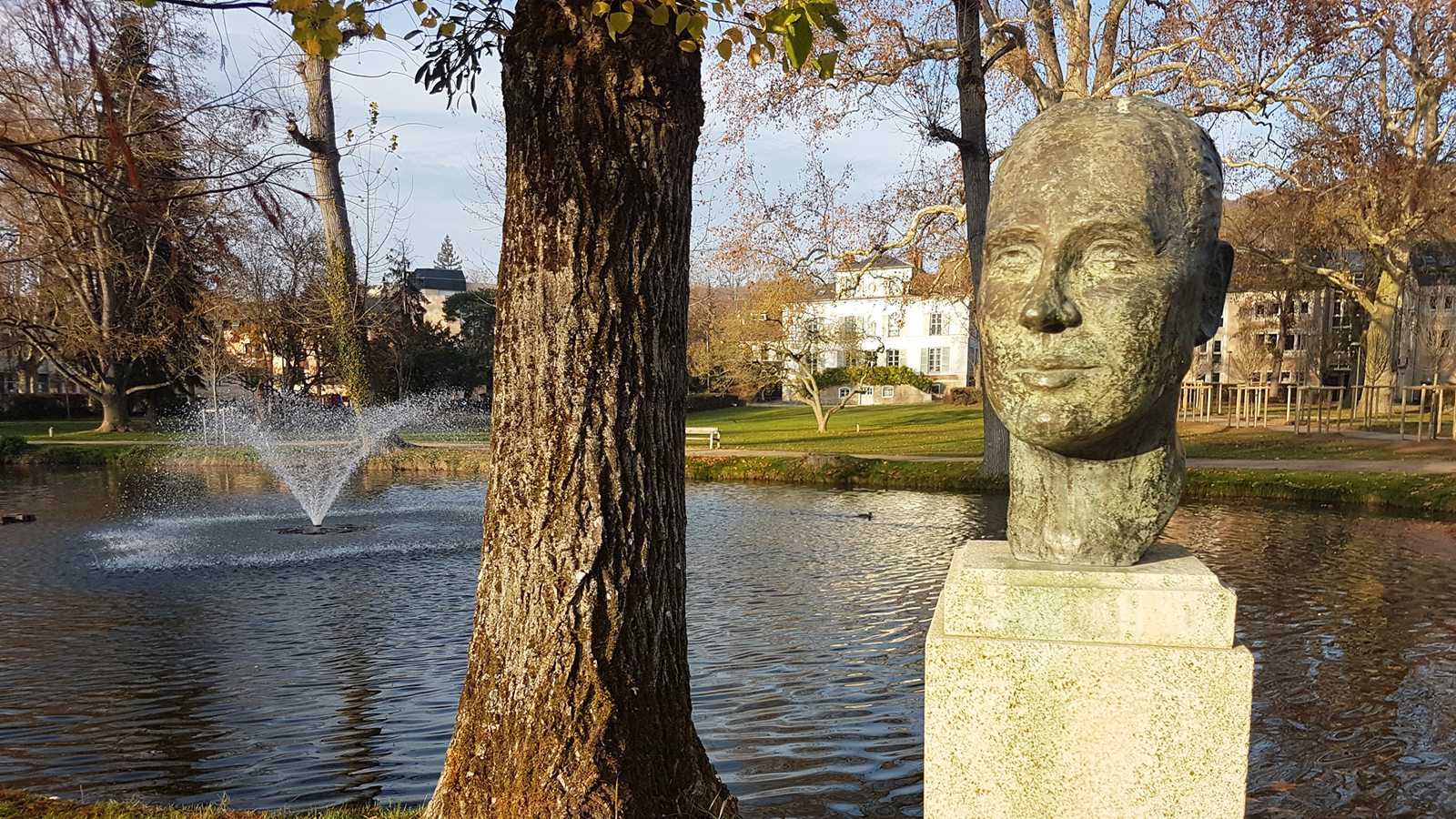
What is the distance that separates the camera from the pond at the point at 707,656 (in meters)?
5.57

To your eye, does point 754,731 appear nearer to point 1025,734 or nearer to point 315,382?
point 1025,734

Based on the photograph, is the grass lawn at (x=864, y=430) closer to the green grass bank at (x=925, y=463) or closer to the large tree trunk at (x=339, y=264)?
the green grass bank at (x=925, y=463)

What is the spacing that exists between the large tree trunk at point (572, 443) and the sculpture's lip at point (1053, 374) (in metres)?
1.64

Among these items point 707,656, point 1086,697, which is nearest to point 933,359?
point 707,656

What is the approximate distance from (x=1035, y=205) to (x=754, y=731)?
4.17 meters

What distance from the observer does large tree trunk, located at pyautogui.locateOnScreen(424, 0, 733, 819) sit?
13.0ft

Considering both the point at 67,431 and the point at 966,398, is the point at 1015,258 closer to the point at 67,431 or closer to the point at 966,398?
the point at 67,431

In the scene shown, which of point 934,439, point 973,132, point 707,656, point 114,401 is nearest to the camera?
point 707,656

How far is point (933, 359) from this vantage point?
215 feet

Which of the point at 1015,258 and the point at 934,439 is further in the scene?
the point at 934,439

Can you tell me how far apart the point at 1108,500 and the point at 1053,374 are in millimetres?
541

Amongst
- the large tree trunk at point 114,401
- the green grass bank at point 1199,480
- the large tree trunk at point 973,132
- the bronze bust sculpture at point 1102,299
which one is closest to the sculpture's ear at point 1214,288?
the bronze bust sculpture at point 1102,299

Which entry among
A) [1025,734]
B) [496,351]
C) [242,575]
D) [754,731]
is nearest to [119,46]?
[496,351]

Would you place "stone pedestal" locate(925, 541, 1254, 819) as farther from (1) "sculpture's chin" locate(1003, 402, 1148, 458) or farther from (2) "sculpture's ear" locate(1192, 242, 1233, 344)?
(2) "sculpture's ear" locate(1192, 242, 1233, 344)
